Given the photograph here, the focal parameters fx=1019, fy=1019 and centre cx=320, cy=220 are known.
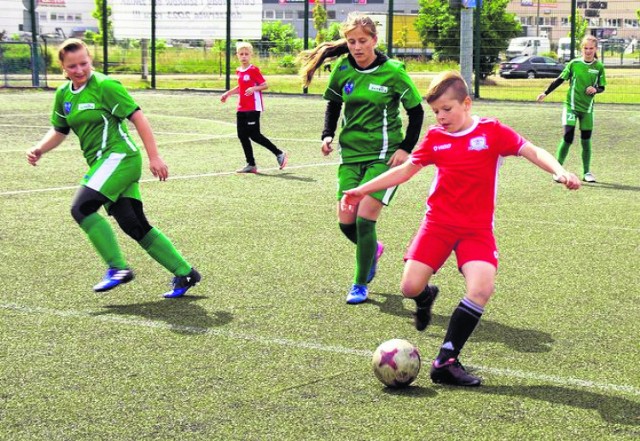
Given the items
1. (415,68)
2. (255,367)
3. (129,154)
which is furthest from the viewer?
(415,68)

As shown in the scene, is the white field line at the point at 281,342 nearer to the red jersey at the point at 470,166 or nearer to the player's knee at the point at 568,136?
the red jersey at the point at 470,166

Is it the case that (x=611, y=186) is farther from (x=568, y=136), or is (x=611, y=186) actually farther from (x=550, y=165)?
(x=550, y=165)

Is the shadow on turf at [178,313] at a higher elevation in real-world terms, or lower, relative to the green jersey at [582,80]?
lower

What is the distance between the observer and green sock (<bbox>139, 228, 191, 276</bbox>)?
708 cm

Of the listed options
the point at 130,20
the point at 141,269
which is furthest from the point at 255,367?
the point at 130,20

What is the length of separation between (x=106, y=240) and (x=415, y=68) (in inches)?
1002

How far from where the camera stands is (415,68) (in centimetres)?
3177

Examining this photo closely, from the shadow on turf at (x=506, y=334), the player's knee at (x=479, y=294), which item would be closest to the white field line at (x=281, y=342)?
the player's knee at (x=479, y=294)

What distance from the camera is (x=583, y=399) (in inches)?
193

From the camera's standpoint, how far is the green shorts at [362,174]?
7.06m

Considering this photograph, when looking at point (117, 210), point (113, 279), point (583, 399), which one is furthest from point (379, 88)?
point (583, 399)

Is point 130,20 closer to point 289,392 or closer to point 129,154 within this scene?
point 129,154

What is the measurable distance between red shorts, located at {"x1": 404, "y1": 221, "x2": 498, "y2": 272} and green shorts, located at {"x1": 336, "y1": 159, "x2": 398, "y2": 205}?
1555 mm

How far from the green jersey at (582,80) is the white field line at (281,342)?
8.76m
